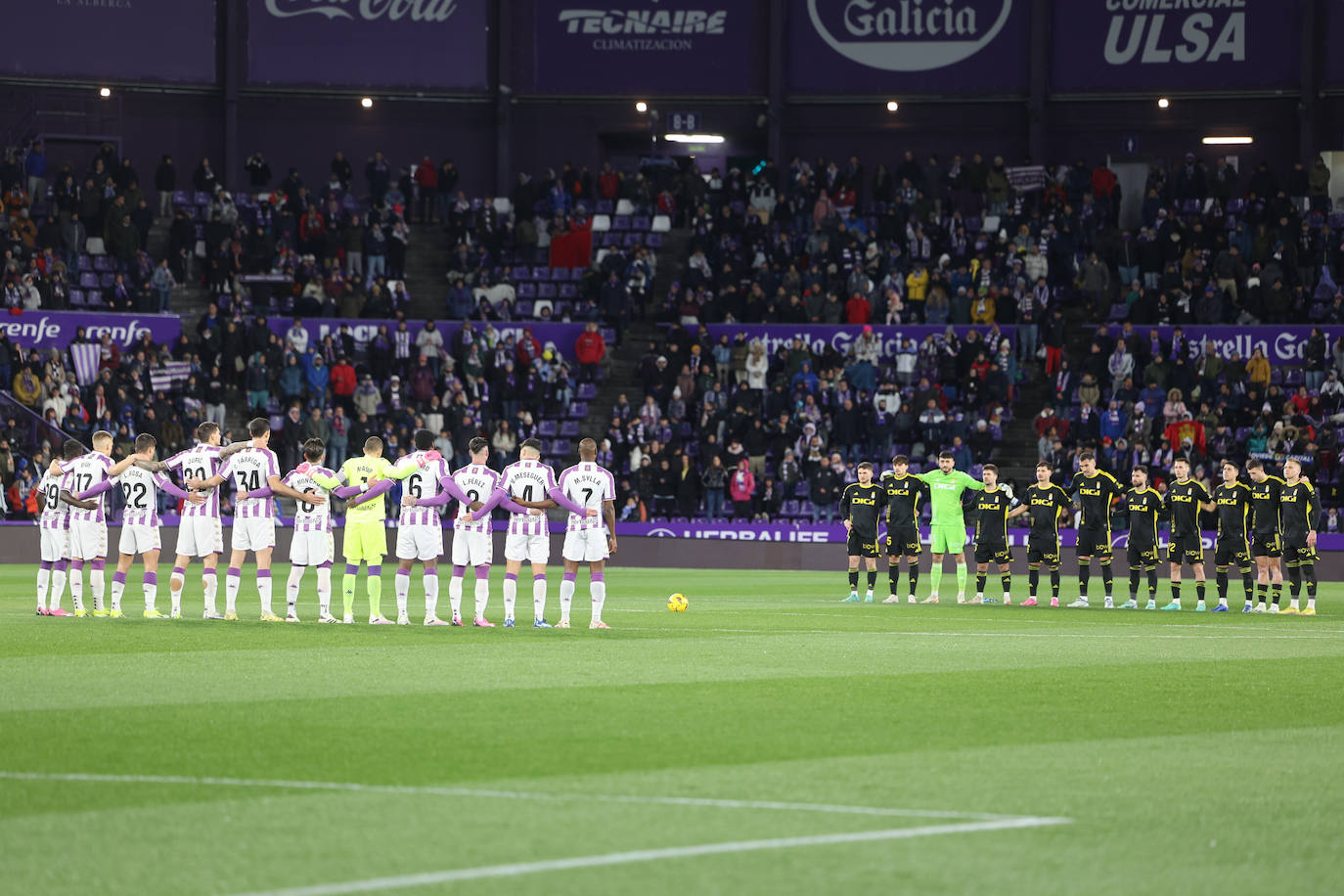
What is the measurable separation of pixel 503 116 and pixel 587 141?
2.34 metres

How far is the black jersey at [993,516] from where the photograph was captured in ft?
93.8

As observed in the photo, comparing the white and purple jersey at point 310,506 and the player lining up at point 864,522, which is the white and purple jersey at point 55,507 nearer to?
the white and purple jersey at point 310,506

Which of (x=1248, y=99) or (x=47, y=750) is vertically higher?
(x=1248, y=99)

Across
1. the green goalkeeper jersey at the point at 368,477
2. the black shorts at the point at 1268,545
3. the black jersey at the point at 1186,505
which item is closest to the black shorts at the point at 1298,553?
the black shorts at the point at 1268,545

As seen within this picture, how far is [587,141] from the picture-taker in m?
50.5

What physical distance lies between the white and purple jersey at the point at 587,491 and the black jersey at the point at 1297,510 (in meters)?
11.1

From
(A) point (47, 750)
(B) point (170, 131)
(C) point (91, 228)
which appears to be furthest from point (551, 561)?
(A) point (47, 750)

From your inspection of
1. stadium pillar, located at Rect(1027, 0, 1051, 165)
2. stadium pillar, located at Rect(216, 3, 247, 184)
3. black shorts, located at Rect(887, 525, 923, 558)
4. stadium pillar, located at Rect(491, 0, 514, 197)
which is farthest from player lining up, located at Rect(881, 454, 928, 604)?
stadium pillar, located at Rect(216, 3, 247, 184)

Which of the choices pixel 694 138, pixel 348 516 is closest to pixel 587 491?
pixel 348 516

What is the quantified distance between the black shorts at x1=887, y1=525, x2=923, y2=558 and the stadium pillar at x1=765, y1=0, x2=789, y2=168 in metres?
22.2

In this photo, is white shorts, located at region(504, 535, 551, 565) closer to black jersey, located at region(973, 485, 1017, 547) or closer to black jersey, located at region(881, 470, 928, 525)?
black jersey, located at region(881, 470, 928, 525)

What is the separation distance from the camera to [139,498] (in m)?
22.1

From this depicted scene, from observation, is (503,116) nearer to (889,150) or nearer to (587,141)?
(587,141)

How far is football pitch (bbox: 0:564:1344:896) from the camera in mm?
7680
